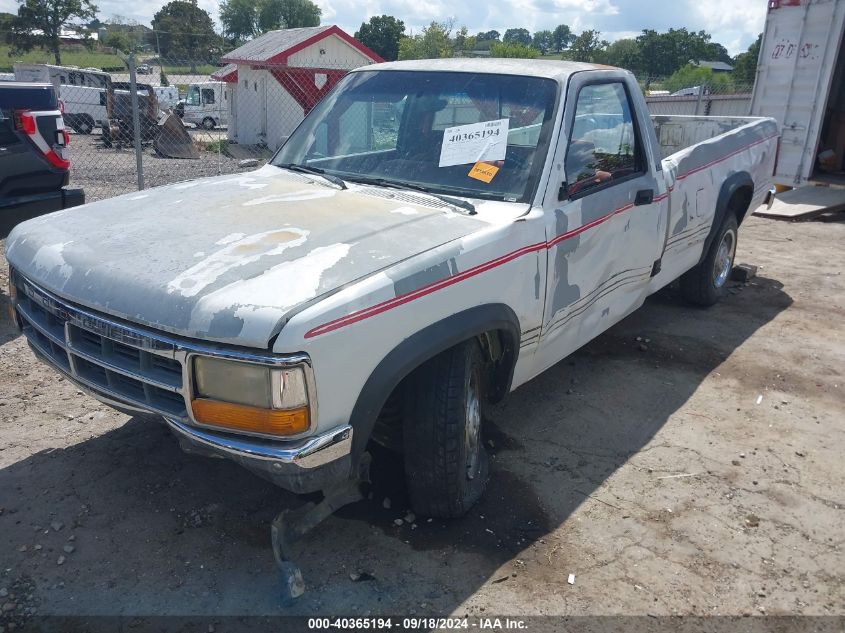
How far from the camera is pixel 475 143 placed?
11.7ft

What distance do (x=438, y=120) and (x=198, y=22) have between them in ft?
219

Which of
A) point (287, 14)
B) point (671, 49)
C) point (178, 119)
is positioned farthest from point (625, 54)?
point (178, 119)

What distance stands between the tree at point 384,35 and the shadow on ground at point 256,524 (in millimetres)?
64048

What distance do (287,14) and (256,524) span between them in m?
88.9

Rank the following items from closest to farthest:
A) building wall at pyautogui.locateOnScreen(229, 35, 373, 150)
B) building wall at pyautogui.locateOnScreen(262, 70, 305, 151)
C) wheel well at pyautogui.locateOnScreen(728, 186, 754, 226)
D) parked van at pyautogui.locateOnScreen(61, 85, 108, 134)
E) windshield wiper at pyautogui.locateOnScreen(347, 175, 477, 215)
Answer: windshield wiper at pyautogui.locateOnScreen(347, 175, 477, 215) < wheel well at pyautogui.locateOnScreen(728, 186, 754, 226) < building wall at pyautogui.locateOnScreen(262, 70, 305, 151) < building wall at pyautogui.locateOnScreen(229, 35, 373, 150) < parked van at pyautogui.locateOnScreen(61, 85, 108, 134)

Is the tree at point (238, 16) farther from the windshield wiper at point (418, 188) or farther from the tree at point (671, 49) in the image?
the windshield wiper at point (418, 188)

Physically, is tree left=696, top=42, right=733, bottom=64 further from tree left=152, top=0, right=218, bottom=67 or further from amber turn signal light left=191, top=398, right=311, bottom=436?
amber turn signal light left=191, top=398, right=311, bottom=436

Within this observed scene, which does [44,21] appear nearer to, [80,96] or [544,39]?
[80,96]

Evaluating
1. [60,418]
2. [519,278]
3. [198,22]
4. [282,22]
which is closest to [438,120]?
[519,278]

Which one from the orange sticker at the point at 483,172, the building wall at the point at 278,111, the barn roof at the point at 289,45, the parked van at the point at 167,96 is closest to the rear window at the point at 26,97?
the orange sticker at the point at 483,172

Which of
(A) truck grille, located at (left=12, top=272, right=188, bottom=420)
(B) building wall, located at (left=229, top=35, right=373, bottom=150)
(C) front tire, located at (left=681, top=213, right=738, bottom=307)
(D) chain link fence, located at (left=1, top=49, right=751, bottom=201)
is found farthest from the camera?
(B) building wall, located at (left=229, top=35, right=373, bottom=150)

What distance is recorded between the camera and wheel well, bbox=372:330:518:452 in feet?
9.96

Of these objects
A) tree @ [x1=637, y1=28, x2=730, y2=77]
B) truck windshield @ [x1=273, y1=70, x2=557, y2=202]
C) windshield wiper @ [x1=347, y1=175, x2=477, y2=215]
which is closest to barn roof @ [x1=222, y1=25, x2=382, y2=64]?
truck windshield @ [x1=273, y1=70, x2=557, y2=202]

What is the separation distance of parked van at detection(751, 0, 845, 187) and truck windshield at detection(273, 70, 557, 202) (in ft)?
26.2
